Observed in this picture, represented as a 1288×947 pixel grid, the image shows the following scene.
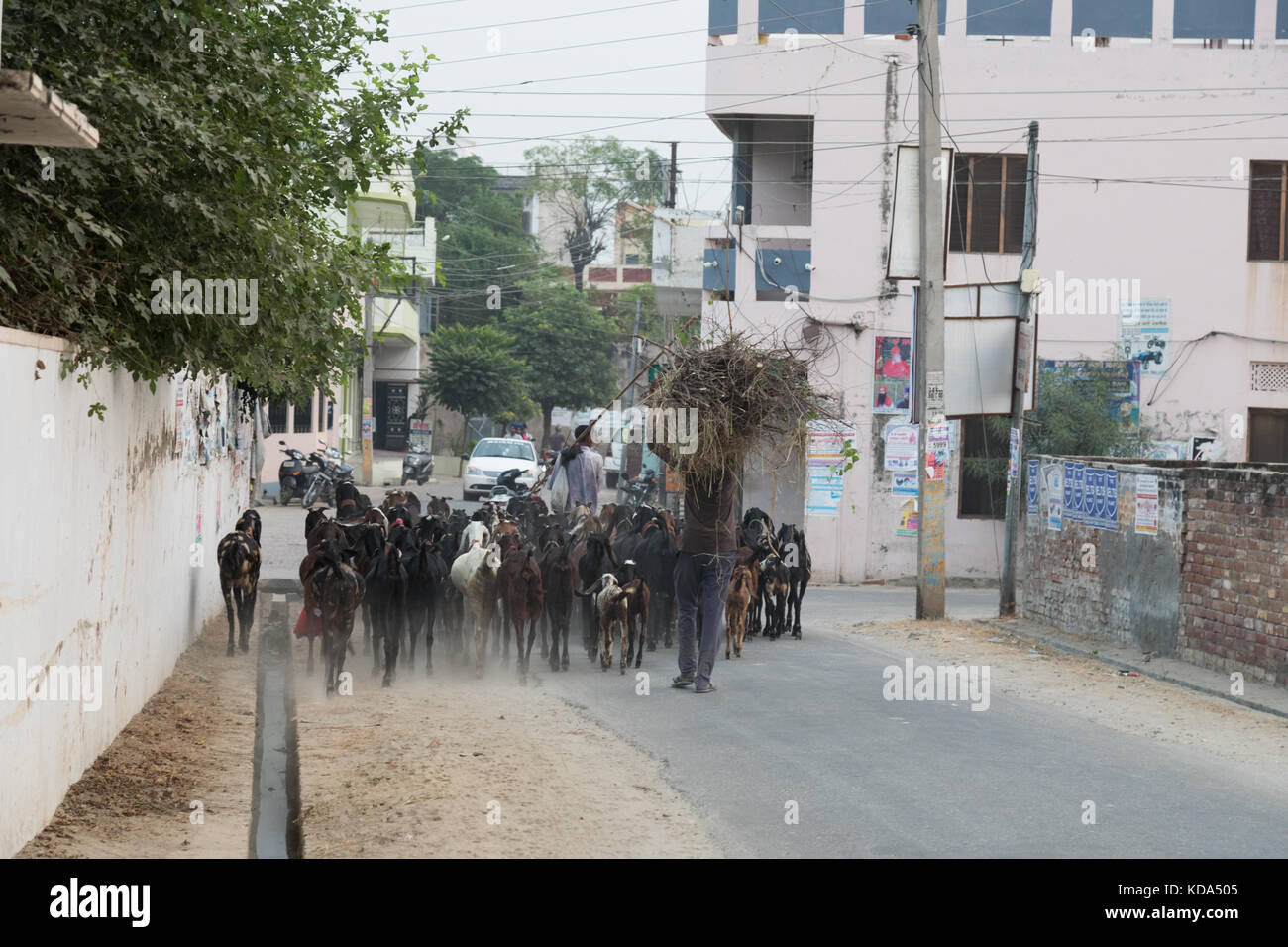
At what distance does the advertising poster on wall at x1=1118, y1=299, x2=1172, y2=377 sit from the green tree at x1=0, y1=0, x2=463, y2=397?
16348 mm

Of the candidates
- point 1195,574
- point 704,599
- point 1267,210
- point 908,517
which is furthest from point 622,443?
point 704,599

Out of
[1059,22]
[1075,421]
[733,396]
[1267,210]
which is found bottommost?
[1075,421]

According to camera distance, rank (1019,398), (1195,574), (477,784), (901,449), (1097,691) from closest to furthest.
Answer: (477,784), (1097,691), (1195,574), (1019,398), (901,449)

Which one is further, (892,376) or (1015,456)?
(892,376)

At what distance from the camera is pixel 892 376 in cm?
2384

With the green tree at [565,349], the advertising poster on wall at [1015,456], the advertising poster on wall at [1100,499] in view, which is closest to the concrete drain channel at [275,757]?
the advertising poster on wall at [1100,499]

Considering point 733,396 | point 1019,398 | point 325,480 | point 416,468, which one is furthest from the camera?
point 416,468

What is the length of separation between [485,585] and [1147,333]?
51.0ft

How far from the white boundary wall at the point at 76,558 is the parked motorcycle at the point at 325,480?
66.1ft

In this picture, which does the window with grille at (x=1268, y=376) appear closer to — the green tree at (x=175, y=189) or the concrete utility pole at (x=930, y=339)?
the concrete utility pole at (x=930, y=339)

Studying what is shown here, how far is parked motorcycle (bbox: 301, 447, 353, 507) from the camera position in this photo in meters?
32.2

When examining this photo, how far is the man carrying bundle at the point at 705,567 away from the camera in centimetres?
1095

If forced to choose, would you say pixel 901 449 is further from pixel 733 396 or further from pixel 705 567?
pixel 705 567
